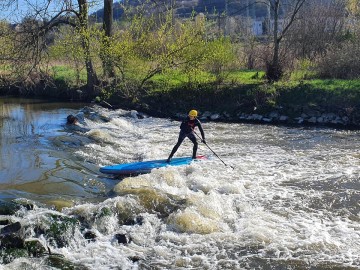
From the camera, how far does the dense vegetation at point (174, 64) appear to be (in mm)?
19344

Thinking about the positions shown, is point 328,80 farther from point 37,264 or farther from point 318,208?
point 37,264

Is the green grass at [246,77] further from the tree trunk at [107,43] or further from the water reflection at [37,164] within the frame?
the water reflection at [37,164]

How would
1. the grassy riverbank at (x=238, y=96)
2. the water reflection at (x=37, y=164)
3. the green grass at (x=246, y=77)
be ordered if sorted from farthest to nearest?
1. the green grass at (x=246, y=77)
2. the grassy riverbank at (x=238, y=96)
3. the water reflection at (x=37, y=164)

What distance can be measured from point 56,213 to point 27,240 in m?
1.01

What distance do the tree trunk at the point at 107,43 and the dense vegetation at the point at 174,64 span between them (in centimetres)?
6

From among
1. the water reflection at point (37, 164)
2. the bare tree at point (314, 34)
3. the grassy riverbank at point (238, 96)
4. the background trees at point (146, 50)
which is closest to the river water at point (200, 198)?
the water reflection at point (37, 164)

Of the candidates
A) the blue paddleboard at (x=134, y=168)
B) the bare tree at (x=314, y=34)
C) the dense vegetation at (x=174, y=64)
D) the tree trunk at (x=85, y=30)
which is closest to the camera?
the blue paddleboard at (x=134, y=168)

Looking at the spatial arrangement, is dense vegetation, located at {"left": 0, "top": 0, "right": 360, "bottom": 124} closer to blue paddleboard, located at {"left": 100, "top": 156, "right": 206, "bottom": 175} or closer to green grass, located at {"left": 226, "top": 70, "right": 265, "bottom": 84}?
green grass, located at {"left": 226, "top": 70, "right": 265, "bottom": 84}

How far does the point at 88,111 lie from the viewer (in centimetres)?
2044

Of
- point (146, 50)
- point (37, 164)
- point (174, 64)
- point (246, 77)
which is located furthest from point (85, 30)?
point (37, 164)

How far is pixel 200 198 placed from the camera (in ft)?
30.6

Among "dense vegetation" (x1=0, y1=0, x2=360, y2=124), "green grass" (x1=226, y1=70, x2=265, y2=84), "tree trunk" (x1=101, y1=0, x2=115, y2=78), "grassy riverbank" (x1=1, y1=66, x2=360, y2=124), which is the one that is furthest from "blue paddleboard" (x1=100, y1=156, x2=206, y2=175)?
"green grass" (x1=226, y1=70, x2=265, y2=84)

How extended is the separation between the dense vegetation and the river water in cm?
382

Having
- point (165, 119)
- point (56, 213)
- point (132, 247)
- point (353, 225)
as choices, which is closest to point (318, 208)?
point (353, 225)
